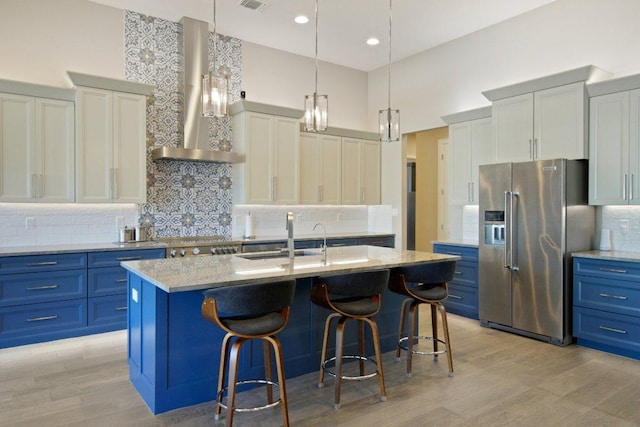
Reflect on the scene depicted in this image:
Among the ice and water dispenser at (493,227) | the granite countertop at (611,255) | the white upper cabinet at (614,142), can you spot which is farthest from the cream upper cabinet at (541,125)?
the granite countertop at (611,255)

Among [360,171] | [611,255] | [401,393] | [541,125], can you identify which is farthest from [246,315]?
[360,171]

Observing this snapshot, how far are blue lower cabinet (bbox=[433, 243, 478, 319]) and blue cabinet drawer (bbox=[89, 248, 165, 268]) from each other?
3.46 m

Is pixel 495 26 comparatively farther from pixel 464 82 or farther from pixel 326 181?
pixel 326 181

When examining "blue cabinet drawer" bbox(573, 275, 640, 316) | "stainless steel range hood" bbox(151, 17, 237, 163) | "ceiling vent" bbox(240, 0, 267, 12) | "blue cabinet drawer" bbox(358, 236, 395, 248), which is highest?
"ceiling vent" bbox(240, 0, 267, 12)

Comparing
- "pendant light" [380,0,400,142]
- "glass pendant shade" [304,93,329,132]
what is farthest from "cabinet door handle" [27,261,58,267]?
"pendant light" [380,0,400,142]

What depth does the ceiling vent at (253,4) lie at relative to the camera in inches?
191

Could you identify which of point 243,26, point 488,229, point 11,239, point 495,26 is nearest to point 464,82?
point 495,26

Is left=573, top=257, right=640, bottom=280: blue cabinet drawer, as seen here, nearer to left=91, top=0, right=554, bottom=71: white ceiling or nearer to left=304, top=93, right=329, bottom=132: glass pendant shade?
left=304, top=93, right=329, bottom=132: glass pendant shade

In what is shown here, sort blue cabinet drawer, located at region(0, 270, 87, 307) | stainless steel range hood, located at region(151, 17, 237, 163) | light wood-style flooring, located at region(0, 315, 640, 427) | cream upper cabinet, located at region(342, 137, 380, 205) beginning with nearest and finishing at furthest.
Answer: light wood-style flooring, located at region(0, 315, 640, 427) → blue cabinet drawer, located at region(0, 270, 87, 307) → stainless steel range hood, located at region(151, 17, 237, 163) → cream upper cabinet, located at region(342, 137, 380, 205)

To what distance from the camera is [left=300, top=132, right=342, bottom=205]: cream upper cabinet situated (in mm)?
6328

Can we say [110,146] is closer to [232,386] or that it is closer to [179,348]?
[179,348]

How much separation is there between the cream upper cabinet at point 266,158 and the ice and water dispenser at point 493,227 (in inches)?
102

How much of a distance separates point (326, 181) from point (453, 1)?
116 inches

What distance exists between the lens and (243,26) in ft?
18.2
